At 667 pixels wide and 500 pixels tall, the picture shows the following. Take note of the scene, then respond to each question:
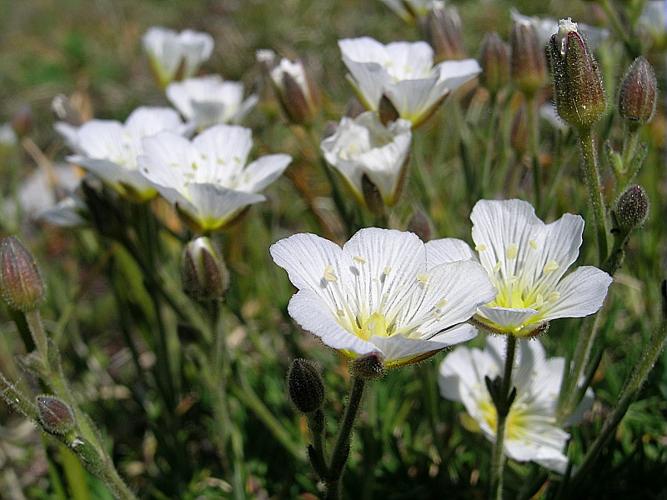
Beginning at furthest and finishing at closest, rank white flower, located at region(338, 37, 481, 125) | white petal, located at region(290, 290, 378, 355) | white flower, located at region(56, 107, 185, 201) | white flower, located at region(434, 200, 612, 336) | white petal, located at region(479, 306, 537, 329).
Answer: white flower, located at region(56, 107, 185, 201) < white flower, located at region(338, 37, 481, 125) < white flower, located at region(434, 200, 612, 336) < white petal, located at region(479, 306, 537, 329) < white petal, located at region(290, 290, 378, 355)

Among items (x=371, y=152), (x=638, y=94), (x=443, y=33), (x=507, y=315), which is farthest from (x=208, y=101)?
(x=507, y=315)

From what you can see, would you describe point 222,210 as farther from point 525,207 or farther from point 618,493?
point 618,493

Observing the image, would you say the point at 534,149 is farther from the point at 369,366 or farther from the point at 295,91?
the point at 369,366

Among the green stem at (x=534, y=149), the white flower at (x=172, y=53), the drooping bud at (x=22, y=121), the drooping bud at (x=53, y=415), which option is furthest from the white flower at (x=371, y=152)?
the drooping bud at (x=22, y=121)

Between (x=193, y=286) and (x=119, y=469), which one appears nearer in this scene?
(x=193, y=286)

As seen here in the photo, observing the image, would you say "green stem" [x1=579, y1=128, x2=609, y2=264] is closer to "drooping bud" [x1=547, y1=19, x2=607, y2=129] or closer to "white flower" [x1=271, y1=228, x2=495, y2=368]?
"drooping bud" [x1=547, y1=19, x2=607, y2=129]

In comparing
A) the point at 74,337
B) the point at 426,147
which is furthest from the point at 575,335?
the point at 426,147

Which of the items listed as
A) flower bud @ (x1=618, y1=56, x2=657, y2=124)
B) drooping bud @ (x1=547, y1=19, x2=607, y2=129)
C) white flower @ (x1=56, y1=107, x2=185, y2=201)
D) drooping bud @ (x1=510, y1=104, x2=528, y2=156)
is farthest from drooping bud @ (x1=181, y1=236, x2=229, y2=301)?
drooping bud @ (x1=510, y1=104, x2=528, y2=156)
